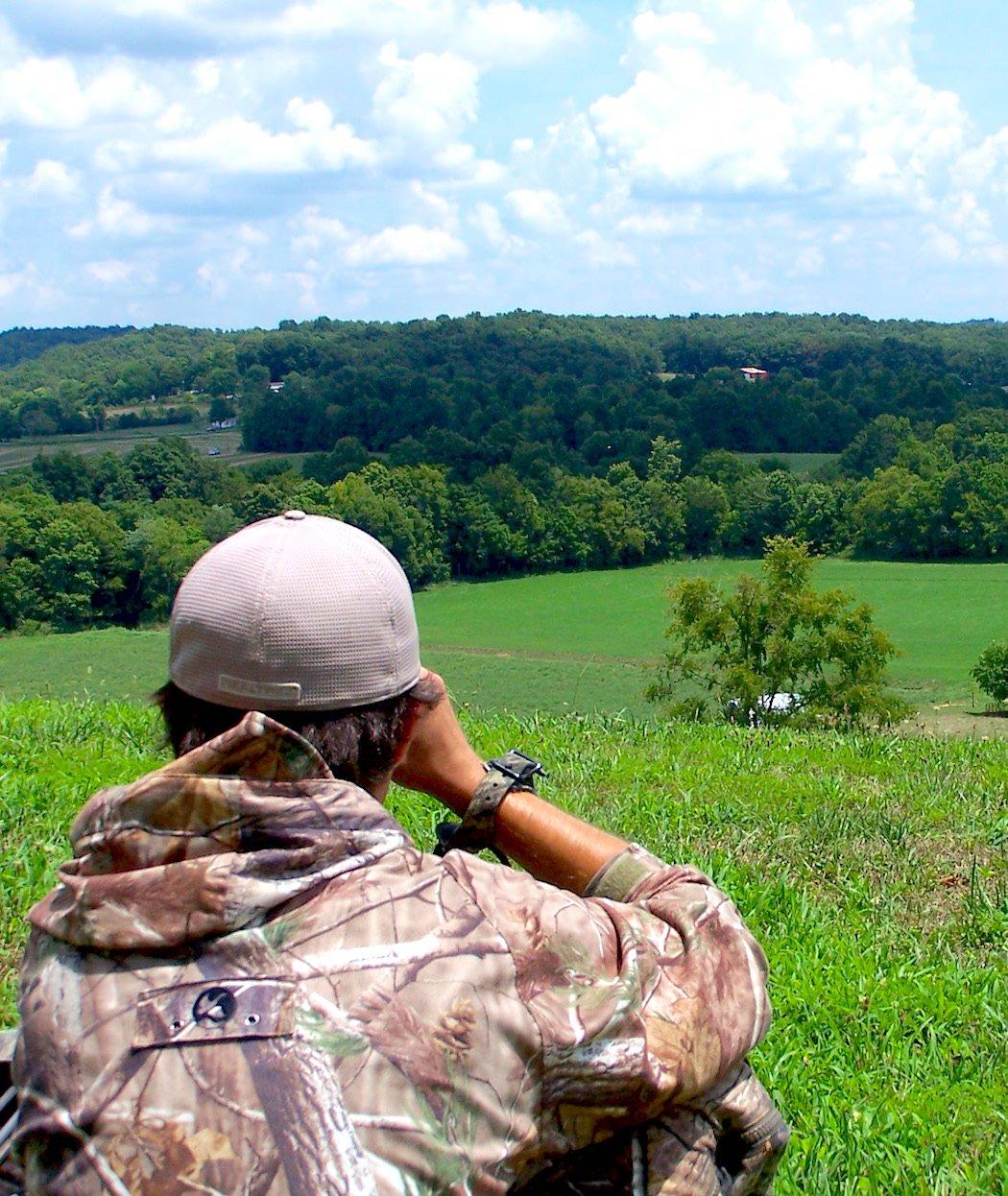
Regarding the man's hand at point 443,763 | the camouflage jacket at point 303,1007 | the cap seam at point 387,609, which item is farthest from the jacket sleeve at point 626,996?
the man's hand at point 443,763

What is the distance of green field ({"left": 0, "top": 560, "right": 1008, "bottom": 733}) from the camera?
3906cm

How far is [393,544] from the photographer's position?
6762cm

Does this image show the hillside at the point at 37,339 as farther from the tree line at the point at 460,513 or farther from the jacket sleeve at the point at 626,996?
the jacket sleeve at the point at 626,996

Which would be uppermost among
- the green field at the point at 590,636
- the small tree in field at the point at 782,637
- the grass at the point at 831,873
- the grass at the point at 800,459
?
the grass at the point at 831,873

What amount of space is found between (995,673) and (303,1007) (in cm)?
4498

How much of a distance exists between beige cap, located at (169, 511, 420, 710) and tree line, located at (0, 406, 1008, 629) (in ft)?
192

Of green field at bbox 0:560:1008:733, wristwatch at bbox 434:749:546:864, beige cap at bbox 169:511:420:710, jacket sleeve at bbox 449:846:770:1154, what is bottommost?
green field at bbox 0:560:1008:733

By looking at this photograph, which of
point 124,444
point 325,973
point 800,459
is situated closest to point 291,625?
point 325,973

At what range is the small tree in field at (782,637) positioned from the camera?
3756 centimetres

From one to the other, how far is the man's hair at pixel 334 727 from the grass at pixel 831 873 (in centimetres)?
189

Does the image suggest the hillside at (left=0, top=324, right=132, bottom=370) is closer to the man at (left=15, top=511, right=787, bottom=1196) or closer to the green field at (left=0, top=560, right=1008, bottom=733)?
the green field at (left=0, top=560, right=1008, bottom=733)

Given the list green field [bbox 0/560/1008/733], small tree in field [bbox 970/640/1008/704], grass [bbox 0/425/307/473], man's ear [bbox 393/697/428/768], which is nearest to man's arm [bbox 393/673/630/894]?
man's ear [bbox 393/697/428/768]

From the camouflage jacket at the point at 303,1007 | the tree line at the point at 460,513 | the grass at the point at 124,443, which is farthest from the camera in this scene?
the grass at the point at 124,443

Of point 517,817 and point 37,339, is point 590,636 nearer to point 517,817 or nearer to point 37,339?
point 517,817
